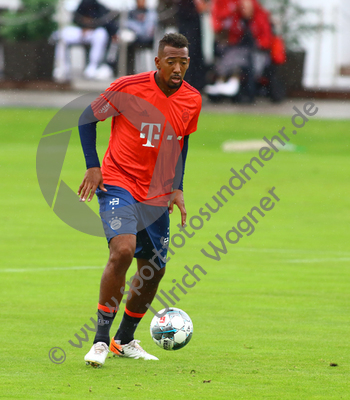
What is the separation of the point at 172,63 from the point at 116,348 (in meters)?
2.23

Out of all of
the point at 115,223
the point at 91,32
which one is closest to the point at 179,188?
the point at 115,223

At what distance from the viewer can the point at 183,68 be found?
6152 millimetres

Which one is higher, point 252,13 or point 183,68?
point 252,13

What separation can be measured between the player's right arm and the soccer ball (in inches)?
43.0

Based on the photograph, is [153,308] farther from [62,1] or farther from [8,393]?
[62,1]

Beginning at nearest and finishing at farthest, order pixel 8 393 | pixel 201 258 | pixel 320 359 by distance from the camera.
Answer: pixel 8 393 → pixel 320 359 → pixel 201 258

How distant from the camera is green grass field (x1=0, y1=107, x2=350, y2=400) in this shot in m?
5.40

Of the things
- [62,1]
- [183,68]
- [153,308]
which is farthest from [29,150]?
[183,68]

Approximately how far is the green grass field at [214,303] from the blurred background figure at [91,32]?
904 cm

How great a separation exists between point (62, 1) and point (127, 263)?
22.3m

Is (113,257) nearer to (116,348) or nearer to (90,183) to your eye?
(90,183)

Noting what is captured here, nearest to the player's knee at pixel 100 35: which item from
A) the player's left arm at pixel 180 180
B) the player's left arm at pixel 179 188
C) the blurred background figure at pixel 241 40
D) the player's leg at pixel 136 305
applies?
the blurred background figure at pixel 241 40

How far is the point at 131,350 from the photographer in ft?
19.9

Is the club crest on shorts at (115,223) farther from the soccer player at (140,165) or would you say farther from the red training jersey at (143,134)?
the red training jersey at (143,134)
